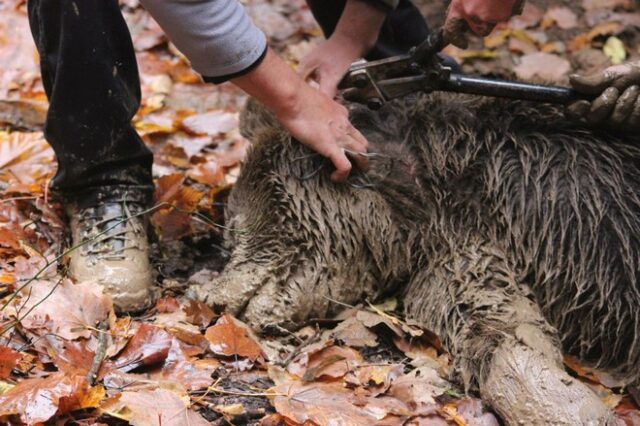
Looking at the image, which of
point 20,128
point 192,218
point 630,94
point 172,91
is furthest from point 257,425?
point 172,91

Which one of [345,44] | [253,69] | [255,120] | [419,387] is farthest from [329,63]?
[419,387]

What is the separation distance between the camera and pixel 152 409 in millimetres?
2178

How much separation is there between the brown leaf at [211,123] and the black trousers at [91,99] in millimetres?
1363

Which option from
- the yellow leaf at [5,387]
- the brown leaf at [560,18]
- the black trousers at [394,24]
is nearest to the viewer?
the yellow leaf at [5,387]

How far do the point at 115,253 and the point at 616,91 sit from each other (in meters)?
1.98

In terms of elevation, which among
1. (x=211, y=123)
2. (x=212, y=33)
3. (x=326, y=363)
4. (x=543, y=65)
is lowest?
(x=211, y=123)

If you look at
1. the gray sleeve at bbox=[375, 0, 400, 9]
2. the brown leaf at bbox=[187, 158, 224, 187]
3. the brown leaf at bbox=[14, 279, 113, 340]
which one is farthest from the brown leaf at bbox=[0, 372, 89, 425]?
the gray sleeve at bbox=[375, 0, 400, 9]

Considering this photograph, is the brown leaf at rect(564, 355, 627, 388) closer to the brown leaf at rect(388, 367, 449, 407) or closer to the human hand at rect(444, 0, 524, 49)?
the brown leaf at rect(388, 367, 449, 407)

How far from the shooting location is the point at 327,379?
2.53 metres

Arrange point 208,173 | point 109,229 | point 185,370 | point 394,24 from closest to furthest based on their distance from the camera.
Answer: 1. point 185,370
2. point 109,229
3. point 394,24
4. point 208,173

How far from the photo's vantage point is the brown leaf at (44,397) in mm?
2035

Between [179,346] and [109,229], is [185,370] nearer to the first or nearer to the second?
[179,346]

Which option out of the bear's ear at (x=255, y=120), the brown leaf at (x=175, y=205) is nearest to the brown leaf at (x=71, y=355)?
the brown leaf at (x=175, y=205)

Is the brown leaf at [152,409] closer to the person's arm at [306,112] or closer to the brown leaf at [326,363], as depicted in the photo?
the brown leaf at [326,363]
